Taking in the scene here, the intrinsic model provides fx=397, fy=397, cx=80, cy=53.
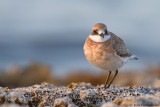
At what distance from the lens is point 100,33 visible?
8211 millimetres

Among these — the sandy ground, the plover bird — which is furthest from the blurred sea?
the sandy ground

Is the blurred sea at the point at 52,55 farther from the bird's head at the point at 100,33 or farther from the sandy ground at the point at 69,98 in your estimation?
the sandy ground at the point at 69,98

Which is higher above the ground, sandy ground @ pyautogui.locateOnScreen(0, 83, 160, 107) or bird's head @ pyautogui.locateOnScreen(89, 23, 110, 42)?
A: bird's head @ pyautogui.locateOnScreen(89, 23, 110, 42)

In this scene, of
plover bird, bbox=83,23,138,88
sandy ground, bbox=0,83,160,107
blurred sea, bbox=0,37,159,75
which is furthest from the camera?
blurred sea, bbox=0,37,159,75

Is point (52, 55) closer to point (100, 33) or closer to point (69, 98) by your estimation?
point (100, 33)

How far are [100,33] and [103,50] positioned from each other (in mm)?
359

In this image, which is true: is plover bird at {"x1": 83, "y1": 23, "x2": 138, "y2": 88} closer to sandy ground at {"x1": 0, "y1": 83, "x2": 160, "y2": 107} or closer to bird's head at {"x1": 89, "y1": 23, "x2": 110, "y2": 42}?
bird's head at {"x1": 89, "y1": 23, "x2": 110, "y2": 42}

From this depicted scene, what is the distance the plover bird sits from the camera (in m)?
8.09

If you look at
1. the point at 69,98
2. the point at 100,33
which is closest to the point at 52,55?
the point at 100,33

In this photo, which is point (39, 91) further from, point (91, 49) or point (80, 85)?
point (91, 49)

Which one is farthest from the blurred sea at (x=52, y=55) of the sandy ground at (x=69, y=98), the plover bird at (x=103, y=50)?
the sandy ground at (x=69, y=98)

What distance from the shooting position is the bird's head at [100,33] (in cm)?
817

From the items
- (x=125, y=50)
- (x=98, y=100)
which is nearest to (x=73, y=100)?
(x=98, y=100)

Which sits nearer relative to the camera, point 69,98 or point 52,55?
point 69,98
